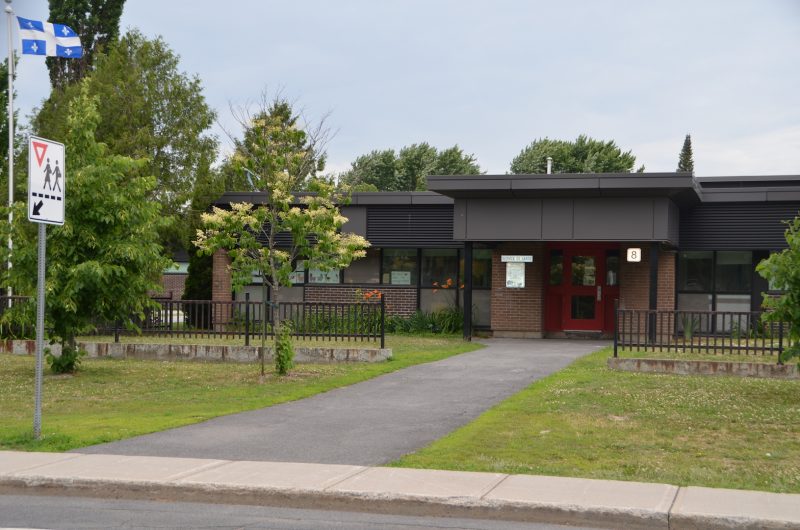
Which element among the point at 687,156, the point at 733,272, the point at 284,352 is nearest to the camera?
the point at 284,352

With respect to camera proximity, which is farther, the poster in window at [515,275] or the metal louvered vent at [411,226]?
the metal louvered vent at [411,226]

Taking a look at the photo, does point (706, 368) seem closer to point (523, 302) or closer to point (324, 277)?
point (523, 302)

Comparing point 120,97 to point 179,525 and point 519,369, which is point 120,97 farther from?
point 179,525

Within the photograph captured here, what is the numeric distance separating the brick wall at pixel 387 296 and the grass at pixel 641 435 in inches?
489

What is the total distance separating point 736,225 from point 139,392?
1683cm

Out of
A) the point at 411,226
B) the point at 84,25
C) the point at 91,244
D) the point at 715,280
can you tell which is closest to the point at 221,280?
the point at 411,226

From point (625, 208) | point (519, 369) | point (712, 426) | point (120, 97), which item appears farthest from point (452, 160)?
point (712, 426)

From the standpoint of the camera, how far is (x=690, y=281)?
26.3 meters

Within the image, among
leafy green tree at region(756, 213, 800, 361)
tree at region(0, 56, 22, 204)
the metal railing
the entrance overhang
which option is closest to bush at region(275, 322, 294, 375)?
the metal railing

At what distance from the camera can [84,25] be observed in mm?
43438

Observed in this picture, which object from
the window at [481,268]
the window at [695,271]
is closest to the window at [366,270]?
the window at [481,268]

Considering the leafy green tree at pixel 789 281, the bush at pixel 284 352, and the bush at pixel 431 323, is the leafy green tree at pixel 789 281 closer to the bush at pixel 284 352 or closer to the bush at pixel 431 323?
the bush at pixel 284 352

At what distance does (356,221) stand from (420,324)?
3.62m

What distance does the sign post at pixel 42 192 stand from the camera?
9.86 meters
